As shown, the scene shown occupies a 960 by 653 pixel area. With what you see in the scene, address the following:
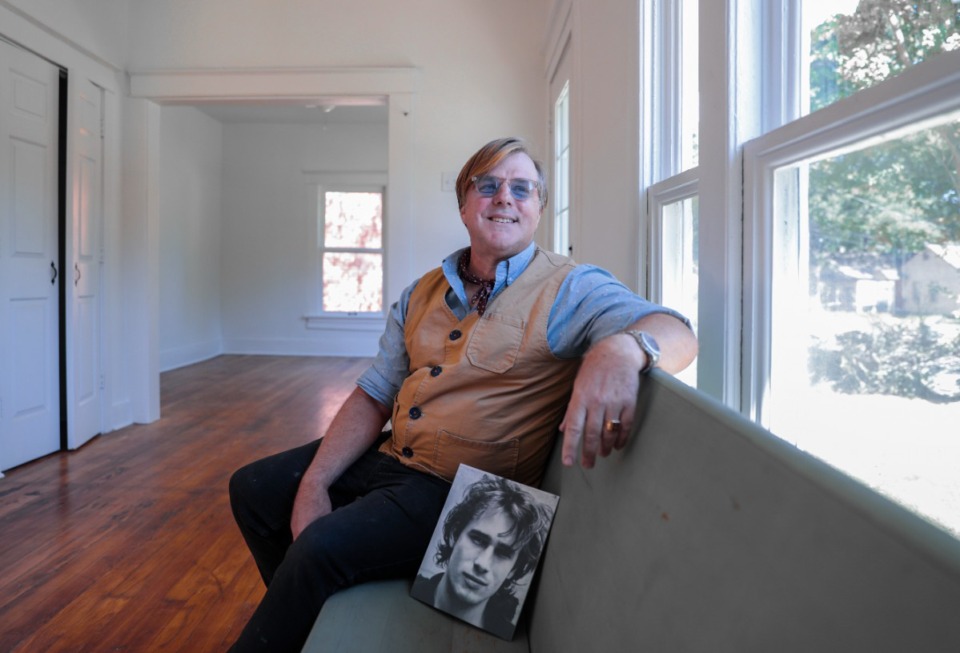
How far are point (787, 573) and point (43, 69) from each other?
4686mm

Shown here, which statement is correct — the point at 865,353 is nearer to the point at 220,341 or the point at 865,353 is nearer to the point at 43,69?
the point at 43,69

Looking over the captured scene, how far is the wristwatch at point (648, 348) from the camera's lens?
995 mm

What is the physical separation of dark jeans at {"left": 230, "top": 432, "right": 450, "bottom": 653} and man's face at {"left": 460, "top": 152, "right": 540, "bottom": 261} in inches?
20.6

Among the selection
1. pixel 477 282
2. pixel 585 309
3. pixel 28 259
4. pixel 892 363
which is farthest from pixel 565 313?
pixel 28 259

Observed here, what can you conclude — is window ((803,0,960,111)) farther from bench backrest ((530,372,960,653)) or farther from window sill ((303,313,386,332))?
window sill ((303,313,386,332))

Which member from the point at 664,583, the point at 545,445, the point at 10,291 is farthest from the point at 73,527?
the point at 664,583

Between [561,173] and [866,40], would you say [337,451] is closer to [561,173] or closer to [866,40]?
[866,40]

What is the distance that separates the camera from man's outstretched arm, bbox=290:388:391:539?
155cm

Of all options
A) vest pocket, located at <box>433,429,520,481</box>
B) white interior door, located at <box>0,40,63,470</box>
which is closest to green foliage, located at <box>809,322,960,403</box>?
vest pocket, located at <box>433,429,520,481</box>

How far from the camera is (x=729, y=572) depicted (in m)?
0.58

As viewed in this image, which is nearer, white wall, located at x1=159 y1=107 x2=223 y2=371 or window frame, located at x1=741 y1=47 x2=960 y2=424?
window frame, located at x1=741 y1=47 x2=960 y2=424

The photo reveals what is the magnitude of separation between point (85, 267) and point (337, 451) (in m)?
→ 3.61

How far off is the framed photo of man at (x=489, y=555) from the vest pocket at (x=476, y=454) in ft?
0.34

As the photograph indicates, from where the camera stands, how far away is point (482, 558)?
127 centimetres
